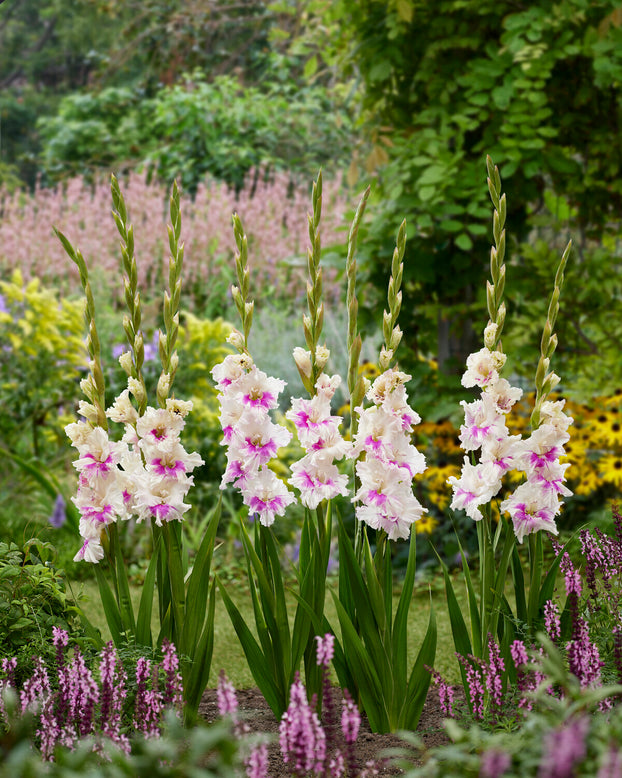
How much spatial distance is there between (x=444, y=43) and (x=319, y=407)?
8.51 feet

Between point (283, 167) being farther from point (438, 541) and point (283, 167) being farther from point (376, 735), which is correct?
point (376, 735)

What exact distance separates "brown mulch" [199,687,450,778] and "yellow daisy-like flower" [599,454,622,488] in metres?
1.74

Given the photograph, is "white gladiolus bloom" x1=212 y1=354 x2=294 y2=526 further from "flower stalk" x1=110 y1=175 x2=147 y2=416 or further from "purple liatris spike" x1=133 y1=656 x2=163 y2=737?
"purple liatris spike" x1=133 y1=656 x2=163 y2=737

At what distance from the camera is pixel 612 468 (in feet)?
12.9

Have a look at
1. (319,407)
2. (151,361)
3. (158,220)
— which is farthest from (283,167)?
→ (319,407)

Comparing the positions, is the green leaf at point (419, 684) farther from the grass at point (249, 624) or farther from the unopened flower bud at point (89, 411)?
the unopened flower bud at point (89, 411)

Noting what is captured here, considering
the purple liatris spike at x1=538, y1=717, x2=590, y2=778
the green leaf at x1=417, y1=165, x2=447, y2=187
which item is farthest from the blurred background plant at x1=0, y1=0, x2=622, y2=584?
the purple liatris spike at x1=538, y1=717, x2=590, y2=778

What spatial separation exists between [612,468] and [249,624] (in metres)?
1.70

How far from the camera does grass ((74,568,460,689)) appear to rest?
2.87 m

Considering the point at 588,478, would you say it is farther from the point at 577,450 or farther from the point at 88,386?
the point at 88,386

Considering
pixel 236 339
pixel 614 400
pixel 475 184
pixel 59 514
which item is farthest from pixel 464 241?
pixel 59 514

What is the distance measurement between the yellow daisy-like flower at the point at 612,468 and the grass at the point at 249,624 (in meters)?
0.88

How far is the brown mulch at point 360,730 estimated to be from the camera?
1915mm

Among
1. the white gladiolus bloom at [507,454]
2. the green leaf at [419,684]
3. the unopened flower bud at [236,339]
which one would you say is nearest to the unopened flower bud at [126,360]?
the unopened flower bud at [236,339]
